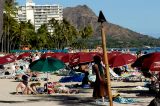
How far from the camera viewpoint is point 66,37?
465ft

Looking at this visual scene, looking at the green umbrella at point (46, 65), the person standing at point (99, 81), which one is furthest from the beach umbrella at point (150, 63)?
the green umbrella at point (46, 65)

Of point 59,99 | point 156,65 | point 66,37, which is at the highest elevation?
point 66,37

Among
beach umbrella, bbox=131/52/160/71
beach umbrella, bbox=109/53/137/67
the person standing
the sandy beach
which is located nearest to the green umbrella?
the sandy beach

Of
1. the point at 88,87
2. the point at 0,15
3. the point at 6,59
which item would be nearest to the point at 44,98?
the point at 88,87

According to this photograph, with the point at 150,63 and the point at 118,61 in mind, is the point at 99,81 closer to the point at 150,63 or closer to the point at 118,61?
the point at 150,63

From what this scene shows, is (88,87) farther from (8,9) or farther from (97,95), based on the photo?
(8,9)

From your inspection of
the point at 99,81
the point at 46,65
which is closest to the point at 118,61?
the point at 46,65

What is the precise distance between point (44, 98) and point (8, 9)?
67.0 meters

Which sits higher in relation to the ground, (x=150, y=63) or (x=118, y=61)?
(x=118, y=61)

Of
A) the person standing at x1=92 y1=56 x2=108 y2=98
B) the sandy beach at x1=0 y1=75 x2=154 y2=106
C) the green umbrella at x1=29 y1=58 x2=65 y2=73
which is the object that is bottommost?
the sandy beach at x1=0 y1=75 x2=154 y2=106

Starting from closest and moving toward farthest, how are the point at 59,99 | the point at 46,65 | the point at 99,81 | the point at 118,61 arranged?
1. the point at 99,81
2. the point at 59,99
3. the point at 46,65
4. the point at 118,61

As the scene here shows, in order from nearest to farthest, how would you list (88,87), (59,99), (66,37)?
(59,99), (88,87), (66,37)

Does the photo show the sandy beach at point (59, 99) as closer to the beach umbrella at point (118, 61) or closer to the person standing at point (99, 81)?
the person standing at point (99, 81)

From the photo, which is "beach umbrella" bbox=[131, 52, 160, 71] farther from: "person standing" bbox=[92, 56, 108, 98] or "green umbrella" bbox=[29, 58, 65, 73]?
"green umbrella" bbox=[29, 58, 65, 73]
